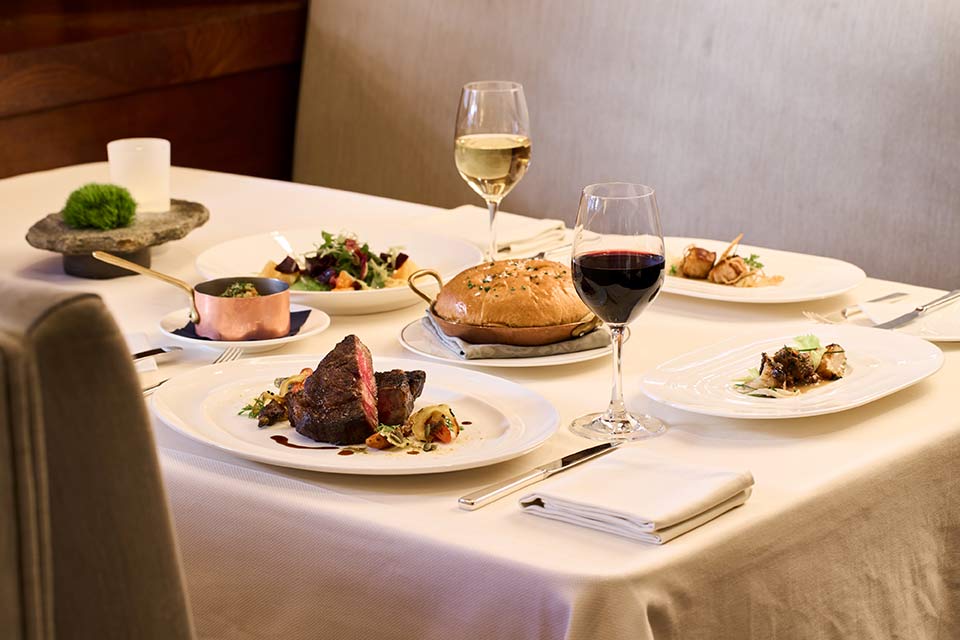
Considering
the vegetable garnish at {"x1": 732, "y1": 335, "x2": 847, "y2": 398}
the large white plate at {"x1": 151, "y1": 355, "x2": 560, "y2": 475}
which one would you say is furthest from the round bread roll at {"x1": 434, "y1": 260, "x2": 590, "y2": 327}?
the vegetable garnish at {"x1": 732, "y1": 335, "x2": 847, "y2": 398}

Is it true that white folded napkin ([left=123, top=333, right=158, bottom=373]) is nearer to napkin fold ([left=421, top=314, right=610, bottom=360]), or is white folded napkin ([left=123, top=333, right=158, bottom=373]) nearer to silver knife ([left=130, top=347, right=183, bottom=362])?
silver knife ([left=130, top=347, right=183, bottom=362])

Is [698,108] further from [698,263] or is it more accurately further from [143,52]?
[143,52]

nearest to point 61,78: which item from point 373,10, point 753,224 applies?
point 373,10

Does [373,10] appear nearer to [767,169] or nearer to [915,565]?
[767,169]

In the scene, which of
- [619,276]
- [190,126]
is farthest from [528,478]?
[190,126]

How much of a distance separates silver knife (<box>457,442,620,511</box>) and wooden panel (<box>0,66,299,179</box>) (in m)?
2.65

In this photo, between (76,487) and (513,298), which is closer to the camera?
(76,487)

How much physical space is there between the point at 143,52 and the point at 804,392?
2.79 m

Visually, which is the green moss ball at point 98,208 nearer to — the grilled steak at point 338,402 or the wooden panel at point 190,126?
the grilled steak at point 338,402

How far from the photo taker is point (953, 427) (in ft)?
3.91

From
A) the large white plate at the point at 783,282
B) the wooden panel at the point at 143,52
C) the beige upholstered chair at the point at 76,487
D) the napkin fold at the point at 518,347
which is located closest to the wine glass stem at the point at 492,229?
the large white plate at the point at 783,282

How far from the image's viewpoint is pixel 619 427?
1.19 meters

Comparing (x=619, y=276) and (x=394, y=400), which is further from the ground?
(x=619, y=276)

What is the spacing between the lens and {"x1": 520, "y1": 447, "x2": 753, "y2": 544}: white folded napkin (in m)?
0.95
